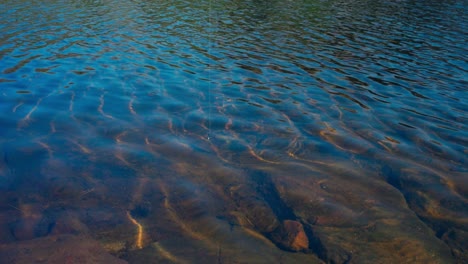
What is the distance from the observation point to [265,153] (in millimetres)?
8070

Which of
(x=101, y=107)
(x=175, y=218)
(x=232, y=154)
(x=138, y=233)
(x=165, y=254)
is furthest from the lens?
(x=101, y=107)

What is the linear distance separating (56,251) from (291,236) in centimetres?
329

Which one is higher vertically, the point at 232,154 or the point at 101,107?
the point at 232,154

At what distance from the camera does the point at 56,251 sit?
5055 millimetres

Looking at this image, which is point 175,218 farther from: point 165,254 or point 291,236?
point 291,236

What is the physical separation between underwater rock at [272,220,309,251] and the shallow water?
22mm

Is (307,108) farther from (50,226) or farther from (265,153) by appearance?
(50,226)

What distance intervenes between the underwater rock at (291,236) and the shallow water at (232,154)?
0.07 ft

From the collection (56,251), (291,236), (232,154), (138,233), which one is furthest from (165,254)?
(232,154)

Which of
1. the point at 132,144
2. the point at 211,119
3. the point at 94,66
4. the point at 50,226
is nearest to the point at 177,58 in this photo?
the point at 94,66

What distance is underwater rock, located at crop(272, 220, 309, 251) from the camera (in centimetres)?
539

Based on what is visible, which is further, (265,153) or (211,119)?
(211,119)

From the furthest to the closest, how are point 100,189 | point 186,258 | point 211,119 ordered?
point 211,119
point 100,189
point 186,258

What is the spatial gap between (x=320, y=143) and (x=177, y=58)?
964 centimetres
